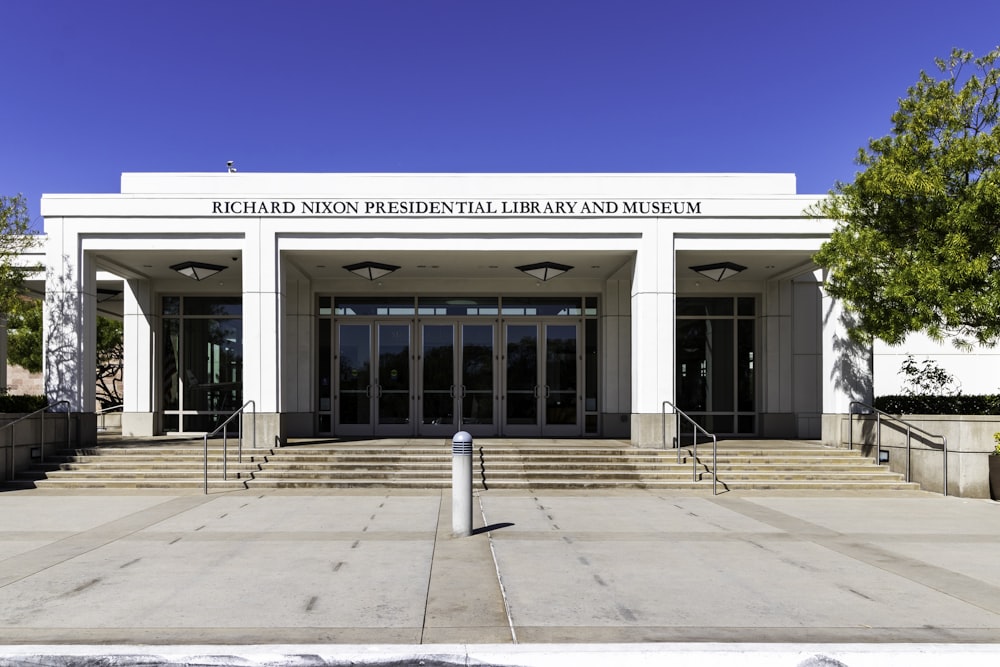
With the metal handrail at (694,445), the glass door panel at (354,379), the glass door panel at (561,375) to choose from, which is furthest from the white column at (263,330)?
the metal handrail at (694,445)

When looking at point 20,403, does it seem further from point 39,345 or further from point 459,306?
point 39,345

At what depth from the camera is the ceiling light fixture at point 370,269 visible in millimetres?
17781

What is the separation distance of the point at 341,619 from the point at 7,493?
1026 cm

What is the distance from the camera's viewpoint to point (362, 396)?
20.4 m

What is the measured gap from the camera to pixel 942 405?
1489cm

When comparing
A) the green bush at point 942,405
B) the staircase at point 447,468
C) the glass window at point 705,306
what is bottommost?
the staircase at point 447,468

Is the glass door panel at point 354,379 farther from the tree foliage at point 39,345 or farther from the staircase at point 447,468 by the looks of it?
the tree foliage at point 39,345

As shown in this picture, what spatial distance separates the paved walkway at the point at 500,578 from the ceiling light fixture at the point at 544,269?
22.3ft

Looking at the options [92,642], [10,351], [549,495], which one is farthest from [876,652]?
[10,351]

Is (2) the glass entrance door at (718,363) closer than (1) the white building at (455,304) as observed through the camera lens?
No

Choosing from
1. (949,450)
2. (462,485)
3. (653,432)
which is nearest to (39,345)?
(653,432)

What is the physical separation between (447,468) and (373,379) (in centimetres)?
585

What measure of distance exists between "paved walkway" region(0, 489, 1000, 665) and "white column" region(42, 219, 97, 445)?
4.83 meters

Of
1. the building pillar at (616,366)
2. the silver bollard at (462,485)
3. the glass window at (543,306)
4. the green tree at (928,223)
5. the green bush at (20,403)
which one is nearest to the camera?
the silver bollard at (462,485)
